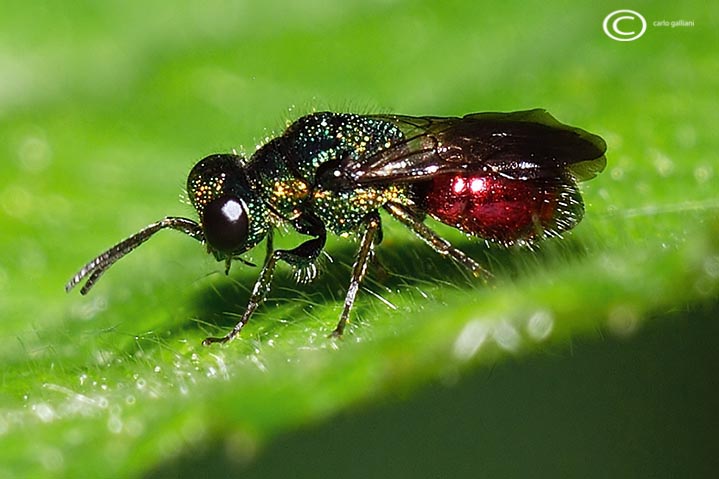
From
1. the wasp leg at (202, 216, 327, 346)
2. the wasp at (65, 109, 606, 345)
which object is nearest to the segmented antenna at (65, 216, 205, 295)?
the wasp at (65, 109, 606, 345)

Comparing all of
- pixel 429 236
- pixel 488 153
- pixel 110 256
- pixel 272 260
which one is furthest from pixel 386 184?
pixel 110 256

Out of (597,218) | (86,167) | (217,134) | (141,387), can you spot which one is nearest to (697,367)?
(597,218)

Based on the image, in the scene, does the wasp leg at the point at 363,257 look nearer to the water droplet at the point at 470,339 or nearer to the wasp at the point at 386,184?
the wasp at the point at 386,184

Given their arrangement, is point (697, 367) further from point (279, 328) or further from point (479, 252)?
point (279, 328)

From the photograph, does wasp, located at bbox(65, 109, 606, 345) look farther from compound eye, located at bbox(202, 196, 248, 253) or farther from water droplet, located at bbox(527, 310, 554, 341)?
water droplet, located at bbox(527, 310, 554, 341)

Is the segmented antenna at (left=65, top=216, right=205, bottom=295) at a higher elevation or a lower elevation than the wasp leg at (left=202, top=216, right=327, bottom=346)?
higher
